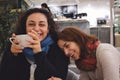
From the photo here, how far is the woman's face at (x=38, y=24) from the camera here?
4.25 feet

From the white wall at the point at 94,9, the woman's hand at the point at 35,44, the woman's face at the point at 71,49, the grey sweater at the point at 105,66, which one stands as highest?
the white wall at the point at 94,9

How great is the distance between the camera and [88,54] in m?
1.37

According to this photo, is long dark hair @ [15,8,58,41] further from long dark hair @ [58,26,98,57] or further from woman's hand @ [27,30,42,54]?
woman's hand @ [27,30,42,54]

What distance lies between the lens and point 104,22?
436 inches

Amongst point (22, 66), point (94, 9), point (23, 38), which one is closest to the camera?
point (23, 38)

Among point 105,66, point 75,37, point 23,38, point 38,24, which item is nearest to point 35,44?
point 23,38

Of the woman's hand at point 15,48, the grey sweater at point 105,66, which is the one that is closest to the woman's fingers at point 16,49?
the woman's hand at point 15,48

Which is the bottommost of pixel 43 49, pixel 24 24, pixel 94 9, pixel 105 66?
pixel 105 66

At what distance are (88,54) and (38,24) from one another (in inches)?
12.5

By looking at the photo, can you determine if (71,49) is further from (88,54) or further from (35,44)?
(35,44)

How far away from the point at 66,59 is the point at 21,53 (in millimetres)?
250

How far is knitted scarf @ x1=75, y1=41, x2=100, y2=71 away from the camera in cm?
136

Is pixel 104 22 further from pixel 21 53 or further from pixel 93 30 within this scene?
pixel 21 53

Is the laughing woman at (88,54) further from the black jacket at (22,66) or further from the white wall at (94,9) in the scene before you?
the white wall at (94,9)
